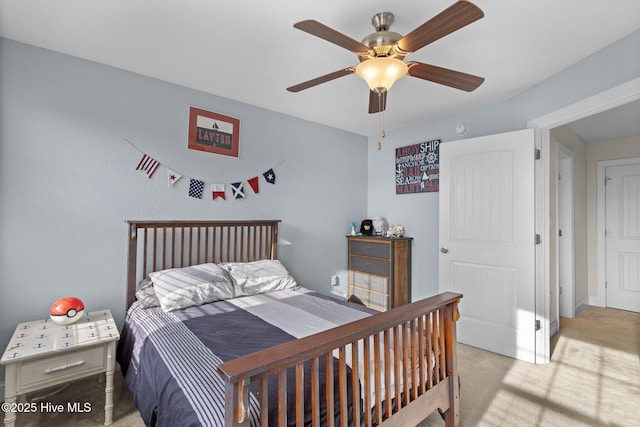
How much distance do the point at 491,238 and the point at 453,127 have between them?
4.36 ft

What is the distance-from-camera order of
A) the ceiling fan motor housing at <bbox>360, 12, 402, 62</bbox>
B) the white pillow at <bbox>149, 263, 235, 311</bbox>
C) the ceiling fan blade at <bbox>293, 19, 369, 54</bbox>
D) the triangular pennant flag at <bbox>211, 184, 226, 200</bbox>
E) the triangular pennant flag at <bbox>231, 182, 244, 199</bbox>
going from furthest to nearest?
the triangular pennant flag at <bbox>231, 182, 244, 199</bbox>, the triangular pennant flag at <bbox>211, 184, 226, 200</bbox>, the white pillow at <bbox>149, 263, 235, 311</bbox>, the ceiling fan motor housing at <bbox>360, 12, 402, 62</bbox>, the ceiling fan blade at <bbox>293, 19, 369, 54</bbox>

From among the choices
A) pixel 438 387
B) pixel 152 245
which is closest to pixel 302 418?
pixel 438 387

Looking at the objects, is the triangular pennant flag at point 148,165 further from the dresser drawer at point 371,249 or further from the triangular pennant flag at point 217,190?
the dresser drawer at point 371,249

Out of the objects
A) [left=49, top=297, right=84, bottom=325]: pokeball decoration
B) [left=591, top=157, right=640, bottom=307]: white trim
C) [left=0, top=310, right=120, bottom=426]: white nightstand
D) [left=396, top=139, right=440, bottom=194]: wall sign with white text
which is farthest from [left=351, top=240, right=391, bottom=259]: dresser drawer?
[left=591, top=157, right=640, bottom=307]: white trim

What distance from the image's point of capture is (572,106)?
7.70 ft

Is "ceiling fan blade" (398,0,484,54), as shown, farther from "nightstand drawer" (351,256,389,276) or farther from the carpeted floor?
"nightstand drawer" (351,256,389,276)

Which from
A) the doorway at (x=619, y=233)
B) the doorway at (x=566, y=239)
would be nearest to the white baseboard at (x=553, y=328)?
the doorway at (x=566, y=239)

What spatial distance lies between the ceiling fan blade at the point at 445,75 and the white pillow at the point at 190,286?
2.04 m

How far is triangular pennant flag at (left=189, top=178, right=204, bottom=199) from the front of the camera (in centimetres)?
279

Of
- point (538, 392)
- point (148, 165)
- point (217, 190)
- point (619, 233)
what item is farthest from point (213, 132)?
point (619, 233)

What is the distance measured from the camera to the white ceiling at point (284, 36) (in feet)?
5.61

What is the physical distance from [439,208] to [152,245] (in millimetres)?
2828

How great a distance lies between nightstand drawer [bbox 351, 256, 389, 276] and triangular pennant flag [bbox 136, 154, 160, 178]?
2.53 m

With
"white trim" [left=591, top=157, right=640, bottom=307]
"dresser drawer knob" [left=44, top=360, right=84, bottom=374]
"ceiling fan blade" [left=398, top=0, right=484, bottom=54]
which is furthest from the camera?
"white trim" [left=591, top=157, right=640, bottom=307]
